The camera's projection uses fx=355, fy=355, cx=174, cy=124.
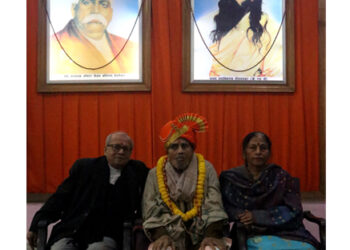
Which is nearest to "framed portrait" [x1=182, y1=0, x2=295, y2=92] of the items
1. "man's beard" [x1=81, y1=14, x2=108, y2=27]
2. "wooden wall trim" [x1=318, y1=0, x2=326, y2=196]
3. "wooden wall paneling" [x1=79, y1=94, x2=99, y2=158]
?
"wooden wall trim" [x1=318, y1=0, x2=326, y2=196]

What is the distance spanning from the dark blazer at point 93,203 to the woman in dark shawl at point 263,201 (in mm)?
640

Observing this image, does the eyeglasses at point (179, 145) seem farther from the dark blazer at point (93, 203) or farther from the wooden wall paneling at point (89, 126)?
the wooden wall paneling at point (89, 126)

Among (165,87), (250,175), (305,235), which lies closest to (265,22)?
(165,87)

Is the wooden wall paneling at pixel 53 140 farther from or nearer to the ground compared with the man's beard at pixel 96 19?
nearer to the ground

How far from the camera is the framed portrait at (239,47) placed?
4387 mm

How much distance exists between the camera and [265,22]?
14.5 feet

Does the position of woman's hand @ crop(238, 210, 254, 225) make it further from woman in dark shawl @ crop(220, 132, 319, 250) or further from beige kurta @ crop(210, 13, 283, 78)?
beige kurta @ crop(210, 13, 283, 78)

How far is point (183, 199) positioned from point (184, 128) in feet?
1.59

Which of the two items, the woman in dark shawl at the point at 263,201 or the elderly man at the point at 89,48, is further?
the elderly man at the point at 89,48

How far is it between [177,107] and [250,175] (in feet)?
6.75

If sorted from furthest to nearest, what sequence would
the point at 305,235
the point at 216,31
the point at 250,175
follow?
the point at 216,31 < the point at 250,175 < the point at 305,235

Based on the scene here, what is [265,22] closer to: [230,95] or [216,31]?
[216,31]

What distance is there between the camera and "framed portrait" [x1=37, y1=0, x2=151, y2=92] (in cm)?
438

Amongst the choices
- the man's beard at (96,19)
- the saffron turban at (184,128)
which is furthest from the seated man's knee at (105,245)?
the man's beard at (96,19)
